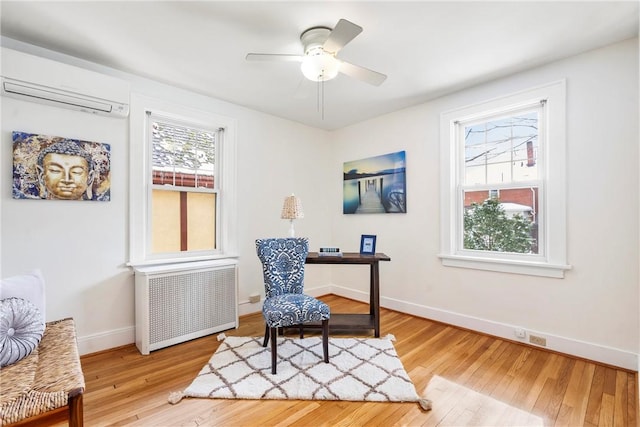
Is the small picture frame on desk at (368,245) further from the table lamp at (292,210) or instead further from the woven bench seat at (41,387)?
the woven bench seat at (41,387)

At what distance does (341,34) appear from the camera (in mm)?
1667

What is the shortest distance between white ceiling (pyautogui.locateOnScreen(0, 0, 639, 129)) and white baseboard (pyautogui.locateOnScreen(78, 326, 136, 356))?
234 cm

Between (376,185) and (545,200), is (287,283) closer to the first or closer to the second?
(376,185)

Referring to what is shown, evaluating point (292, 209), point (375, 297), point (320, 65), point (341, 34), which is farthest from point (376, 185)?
point (341, 34)

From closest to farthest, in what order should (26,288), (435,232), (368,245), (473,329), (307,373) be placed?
(26,288)
(307,373)
(473,329)
(368,245)
(435,232)

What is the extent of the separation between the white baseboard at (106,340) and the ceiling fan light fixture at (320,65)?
8.93 feet

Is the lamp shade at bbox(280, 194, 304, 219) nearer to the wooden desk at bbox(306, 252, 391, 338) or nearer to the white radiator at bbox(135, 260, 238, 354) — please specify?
the wooden desk at bbox(306, 252, 391, 338)

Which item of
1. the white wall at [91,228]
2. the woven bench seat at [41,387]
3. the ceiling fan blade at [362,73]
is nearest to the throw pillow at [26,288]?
the woven bench seat at [41,387]

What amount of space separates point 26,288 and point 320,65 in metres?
2.27

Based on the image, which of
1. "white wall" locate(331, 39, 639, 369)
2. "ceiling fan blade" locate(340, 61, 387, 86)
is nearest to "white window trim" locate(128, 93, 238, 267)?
"ceiling fan blade" locate(340, 61, 387, 86)

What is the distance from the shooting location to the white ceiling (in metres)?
1.79

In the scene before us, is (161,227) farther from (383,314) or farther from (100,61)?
(383,314)

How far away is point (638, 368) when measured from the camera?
2016mm

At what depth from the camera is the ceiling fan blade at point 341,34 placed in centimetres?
157
